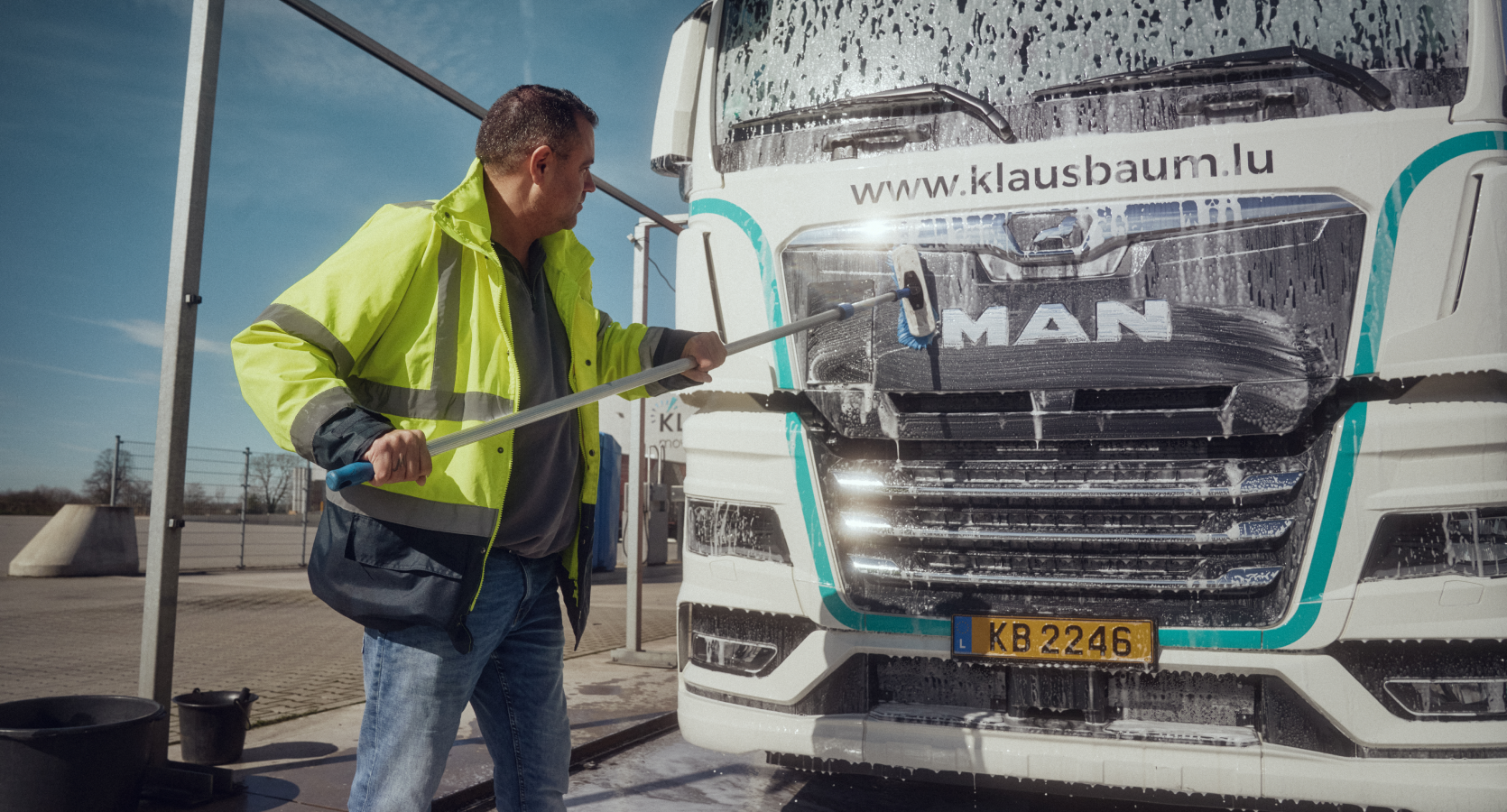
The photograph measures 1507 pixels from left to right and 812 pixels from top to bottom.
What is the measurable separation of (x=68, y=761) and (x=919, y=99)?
3035 millimetres

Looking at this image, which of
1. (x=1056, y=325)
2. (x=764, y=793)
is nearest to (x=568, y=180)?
(x=1056, y=325)

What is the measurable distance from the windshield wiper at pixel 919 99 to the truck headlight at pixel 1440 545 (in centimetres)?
140

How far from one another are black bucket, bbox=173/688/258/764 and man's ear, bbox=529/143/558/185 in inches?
110

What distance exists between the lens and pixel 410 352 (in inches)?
73.0

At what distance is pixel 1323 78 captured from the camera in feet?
8.32

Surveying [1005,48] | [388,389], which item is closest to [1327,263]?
[1005,48]

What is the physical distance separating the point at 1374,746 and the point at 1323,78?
1.70m

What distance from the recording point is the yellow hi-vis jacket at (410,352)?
65.6 inches

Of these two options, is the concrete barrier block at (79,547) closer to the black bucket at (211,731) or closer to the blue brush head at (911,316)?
the black bucket at (211,731)

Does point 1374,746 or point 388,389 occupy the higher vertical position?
point 388,389

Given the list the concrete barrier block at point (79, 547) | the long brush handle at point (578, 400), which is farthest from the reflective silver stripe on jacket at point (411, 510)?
the concrete barrier block at point (79, 547)

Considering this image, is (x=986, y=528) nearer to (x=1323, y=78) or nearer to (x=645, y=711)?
(x=1323, y=78)

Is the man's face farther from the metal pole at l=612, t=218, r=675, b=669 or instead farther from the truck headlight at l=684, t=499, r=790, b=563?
the metal pole at l=612, t=218, r=675, b=669

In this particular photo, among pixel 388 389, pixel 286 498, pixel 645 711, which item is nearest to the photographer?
pixel 388 389
